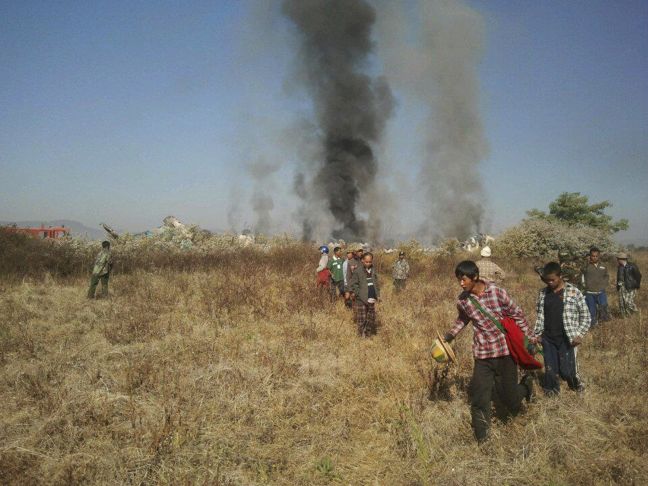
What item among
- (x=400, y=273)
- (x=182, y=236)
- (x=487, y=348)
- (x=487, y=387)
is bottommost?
(x=487, y=387)

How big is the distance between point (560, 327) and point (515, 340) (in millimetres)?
1182

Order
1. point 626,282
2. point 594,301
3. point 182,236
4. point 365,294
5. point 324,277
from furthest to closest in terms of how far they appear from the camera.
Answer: point 182,236 < point 324,277 < point 626,282 < point 594,301 < point 365,294

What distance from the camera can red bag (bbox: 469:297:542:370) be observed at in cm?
357

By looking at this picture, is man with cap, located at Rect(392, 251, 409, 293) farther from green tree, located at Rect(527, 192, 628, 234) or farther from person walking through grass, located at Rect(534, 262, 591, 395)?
green tree, located at Rect(527, 192, 628, 234)

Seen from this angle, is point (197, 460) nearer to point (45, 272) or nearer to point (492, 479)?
point (492, 479)

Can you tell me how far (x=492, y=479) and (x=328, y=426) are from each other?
5.16 feet

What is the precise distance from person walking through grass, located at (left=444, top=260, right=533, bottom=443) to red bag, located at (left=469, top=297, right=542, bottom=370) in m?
0.02

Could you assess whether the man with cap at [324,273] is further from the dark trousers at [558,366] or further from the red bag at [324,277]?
the dark trousers at [558,366]

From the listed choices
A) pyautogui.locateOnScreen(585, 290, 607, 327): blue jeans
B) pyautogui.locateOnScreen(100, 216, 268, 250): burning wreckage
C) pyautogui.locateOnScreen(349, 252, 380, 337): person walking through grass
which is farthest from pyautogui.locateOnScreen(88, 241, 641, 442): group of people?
pyautogui.locateOnScreen(100, 216, 268, 250): burning wreckage

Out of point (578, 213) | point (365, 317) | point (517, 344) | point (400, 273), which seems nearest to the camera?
point (517, 344)

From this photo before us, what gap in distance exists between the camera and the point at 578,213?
31734mm

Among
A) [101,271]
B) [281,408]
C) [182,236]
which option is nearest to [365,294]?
[281,408]

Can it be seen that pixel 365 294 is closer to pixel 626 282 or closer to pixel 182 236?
pixel 626 282

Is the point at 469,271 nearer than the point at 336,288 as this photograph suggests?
Yes
